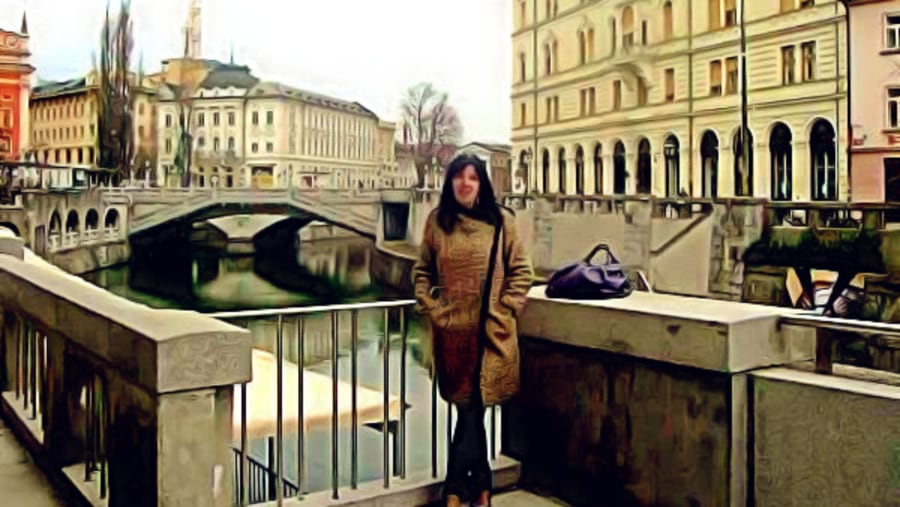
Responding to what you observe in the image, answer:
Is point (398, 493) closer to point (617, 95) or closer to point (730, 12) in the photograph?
point (730, 12)

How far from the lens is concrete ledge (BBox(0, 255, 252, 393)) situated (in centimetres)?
116

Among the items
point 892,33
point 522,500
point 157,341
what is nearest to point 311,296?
point 892,33

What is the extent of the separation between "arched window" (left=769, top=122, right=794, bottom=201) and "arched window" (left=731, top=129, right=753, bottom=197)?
0.59 ft

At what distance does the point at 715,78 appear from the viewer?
24.5 feet

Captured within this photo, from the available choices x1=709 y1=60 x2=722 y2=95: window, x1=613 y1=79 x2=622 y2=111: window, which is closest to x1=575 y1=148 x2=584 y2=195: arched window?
x1=613 y1=79 x2=622 y2=111: window

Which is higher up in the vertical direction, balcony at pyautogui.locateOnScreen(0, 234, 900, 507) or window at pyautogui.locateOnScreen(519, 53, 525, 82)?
window at pyautogui.locateOnScreen(519, 53, 525, 82)

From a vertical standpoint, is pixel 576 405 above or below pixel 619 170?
below

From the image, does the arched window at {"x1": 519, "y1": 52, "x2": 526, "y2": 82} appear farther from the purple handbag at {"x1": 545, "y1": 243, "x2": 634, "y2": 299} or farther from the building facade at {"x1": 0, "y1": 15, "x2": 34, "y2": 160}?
the purple handbag at {"x1": 545, "y1": 243, "x2": 634, "y2": 299}

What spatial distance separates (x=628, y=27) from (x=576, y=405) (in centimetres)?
706

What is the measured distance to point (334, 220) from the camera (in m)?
11.2

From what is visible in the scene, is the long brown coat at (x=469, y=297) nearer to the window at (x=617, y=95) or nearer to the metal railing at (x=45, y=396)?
the metal railing at (x=45, y=396)

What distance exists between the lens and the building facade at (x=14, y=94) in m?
8.12

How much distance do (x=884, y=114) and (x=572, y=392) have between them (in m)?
4.89

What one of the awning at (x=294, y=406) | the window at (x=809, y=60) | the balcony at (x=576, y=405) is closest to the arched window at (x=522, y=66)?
the window at (x=809, y=60)
